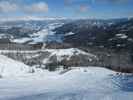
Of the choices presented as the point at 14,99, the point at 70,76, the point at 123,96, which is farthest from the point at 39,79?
the point at 123,96

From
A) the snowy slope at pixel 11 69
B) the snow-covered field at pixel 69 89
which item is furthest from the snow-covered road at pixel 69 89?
the snowy slope at pixel 11 69

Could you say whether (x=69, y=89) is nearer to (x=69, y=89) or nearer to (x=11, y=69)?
(x=69, y=89)

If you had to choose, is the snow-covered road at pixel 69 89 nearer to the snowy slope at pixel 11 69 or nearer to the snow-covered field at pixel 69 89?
the snow-covered field at pixel 69 89

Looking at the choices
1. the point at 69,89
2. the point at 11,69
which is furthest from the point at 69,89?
the point at 11,69

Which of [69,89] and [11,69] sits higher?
[69,89]

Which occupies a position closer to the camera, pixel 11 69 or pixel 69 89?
pixel 69 89

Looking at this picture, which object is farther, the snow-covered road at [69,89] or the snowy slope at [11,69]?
the snowy slope at [11,69]

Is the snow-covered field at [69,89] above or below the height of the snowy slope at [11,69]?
above

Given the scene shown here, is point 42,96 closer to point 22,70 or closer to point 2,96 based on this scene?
point 2,96

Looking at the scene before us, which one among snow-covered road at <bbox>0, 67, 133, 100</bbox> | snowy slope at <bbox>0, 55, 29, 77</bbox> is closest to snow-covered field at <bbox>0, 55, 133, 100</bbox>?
snow-covered road at <bbox>0, 67, 133, 100</bbox>

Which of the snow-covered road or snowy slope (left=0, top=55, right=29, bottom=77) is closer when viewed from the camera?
the snow-covered road

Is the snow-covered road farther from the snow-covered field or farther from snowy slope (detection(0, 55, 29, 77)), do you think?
snowy slope (detection(0, 55, 29, 77))
